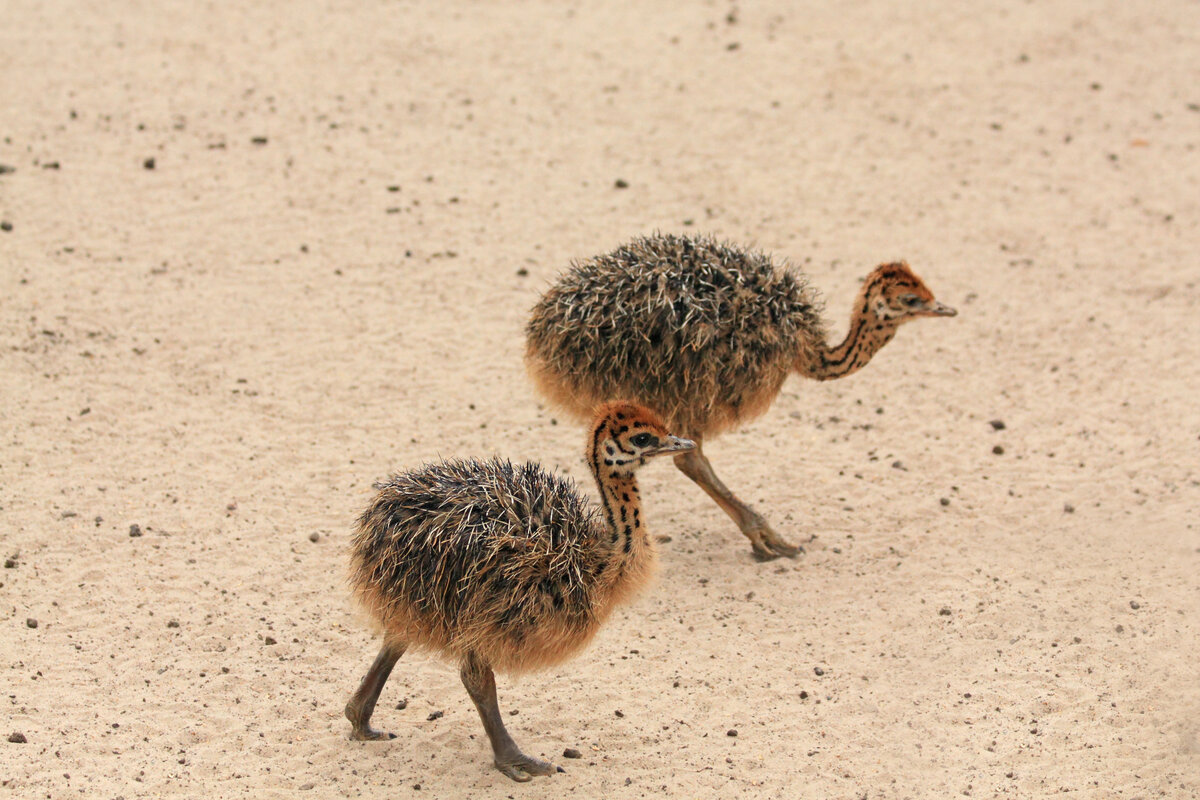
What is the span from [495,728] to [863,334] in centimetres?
306

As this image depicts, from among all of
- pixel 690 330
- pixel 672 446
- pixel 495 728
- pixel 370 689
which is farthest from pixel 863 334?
pixel 370 689

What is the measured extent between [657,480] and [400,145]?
426cm

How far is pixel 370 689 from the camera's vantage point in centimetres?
589

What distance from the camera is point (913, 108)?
40.2 feet

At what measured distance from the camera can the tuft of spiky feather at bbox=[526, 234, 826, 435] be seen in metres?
6.98

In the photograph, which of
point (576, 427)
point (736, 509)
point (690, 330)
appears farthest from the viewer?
point (576, 427)

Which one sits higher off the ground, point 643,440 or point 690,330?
point 690,330

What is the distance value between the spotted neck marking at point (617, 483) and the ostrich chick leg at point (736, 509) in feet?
5.61

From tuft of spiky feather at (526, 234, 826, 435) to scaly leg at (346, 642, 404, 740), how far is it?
1.86 metres

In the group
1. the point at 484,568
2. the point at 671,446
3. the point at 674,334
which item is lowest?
the point at 484,568

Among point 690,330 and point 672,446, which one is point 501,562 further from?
point 690,330

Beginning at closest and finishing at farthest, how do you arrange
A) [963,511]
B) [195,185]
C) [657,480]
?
[963,511]
[657,480]
[195,185]

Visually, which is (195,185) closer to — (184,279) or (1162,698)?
(184,279)

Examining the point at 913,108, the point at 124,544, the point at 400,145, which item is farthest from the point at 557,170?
the point at 124,544
